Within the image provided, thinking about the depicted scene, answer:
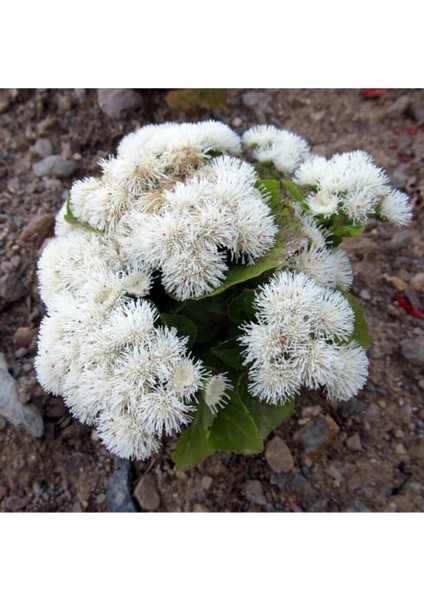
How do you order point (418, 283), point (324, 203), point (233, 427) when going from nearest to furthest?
point (233, 427) → point (324, 203) → point (418, 283)

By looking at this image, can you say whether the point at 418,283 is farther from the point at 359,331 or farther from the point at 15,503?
the point at 15,503

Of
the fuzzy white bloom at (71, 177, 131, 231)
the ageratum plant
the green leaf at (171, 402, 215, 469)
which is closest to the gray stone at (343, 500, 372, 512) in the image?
the ageratum plant

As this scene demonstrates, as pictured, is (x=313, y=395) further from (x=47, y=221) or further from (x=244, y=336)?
(x=47, y=221)

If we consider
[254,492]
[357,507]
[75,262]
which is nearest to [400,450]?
[357,507]

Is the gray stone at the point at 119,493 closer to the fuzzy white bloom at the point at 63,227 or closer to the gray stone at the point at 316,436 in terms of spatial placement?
the gray stone at the point at 316,436

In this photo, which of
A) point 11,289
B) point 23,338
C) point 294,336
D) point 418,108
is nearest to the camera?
point 294,336

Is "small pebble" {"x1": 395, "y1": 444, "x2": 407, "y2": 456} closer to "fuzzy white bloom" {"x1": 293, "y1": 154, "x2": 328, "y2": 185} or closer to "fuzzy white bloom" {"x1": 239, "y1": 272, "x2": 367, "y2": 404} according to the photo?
"fuzzy white bloom" {"x1": 239, "y1": 272, "x2": 367, "y2": 404}
